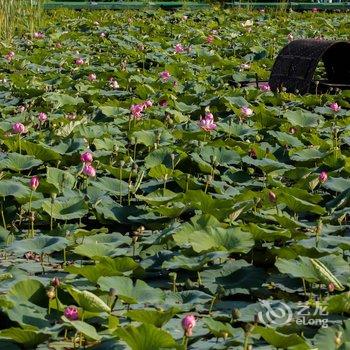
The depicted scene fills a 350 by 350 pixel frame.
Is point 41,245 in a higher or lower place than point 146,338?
lower

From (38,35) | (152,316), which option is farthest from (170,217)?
(38,35)

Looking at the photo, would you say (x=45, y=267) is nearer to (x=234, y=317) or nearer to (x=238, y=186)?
(x=234, y=317)

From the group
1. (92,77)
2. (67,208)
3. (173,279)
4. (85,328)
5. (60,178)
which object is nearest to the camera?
(85,328)

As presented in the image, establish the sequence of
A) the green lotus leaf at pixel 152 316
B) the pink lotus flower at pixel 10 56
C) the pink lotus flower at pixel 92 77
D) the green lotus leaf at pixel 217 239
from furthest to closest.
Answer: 1. the pink lotus flower at pixel 10 56
2. the pink lotus flower at pixel 92 77
3. the green lotus leaf at pixel 217 239
4. the green lotus leaf at pixel 152 316

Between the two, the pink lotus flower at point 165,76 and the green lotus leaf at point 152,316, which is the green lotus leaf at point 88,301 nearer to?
the green lotus leaf at point 152,316

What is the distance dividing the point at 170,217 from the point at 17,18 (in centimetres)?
705

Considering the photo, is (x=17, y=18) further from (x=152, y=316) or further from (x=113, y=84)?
(x=152, y=316)

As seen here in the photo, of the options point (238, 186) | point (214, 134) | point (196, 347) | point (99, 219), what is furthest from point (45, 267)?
point (214, 134)

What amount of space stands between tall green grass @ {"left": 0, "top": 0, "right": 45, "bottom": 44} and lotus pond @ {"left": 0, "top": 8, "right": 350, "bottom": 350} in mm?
2416

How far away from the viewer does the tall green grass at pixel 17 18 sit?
8.77m

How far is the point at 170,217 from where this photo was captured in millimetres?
3135

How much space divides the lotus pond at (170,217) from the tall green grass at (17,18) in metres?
2.42

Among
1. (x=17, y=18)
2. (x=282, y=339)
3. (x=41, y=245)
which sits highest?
(x=282, y=339)

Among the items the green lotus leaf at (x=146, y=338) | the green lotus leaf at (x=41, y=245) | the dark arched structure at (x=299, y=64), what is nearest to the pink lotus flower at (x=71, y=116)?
the dark arched structure at (x=299, y=64)
